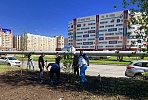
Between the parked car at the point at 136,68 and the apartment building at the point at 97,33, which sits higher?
the apartment building at the point at 97,33

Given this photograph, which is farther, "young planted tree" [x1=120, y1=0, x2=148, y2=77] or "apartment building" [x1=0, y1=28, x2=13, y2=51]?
"apartment building" [x1=0, y1=28, x2=13, y2=51]

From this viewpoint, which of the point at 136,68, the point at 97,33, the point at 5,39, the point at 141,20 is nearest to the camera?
the point at 141,20

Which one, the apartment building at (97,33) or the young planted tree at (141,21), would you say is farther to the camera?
the apartment building at (97,33)

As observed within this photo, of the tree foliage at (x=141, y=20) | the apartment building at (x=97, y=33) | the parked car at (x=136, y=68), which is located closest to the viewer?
the tree foliage at (x=141, y=20)

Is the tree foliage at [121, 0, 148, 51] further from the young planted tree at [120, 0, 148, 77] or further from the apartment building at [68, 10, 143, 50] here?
the apartment building at [68, 10, 143, 50]

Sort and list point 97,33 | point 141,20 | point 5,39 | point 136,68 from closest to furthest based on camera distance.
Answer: point 141,20
point 136,68
point 5,39
point 97,33

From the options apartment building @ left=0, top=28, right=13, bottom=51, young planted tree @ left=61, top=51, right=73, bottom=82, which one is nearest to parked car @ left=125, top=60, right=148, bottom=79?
young planted tree @ left=61, top=51, right=73, bottom=82

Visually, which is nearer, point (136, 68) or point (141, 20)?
point (141, 20)

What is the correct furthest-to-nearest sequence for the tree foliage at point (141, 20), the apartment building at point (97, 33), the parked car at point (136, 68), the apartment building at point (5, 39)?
1. the apartment building at point (97, 33)
2. the apartment building at point (5, 39)
3. the parked car at point (136, 68)
4. the tree foliage at point (141, 20)

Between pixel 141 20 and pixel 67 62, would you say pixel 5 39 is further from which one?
pixel 141 20

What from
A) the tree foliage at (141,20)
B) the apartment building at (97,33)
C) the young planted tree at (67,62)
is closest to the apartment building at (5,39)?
the apartment building at (97,33)

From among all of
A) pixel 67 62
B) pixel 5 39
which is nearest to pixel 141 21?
pixel 67 62

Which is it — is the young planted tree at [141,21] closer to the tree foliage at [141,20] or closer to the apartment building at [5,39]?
the tree foliage at [141,20]

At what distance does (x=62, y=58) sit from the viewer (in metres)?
9.41
